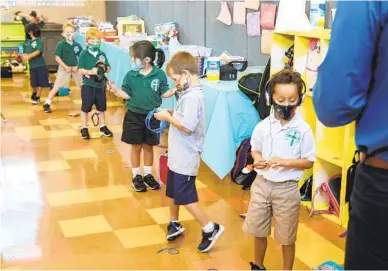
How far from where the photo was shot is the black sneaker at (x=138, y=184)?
412 centimetres

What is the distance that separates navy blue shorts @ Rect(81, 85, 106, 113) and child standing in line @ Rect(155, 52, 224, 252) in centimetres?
258

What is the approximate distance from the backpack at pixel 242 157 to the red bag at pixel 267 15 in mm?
1264

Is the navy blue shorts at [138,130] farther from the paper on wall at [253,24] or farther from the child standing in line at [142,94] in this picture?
the paper on wall at [253,24]

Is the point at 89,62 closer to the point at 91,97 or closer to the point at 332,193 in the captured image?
the point at 91,97

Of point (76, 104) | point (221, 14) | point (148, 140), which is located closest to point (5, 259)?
point (148, 140)

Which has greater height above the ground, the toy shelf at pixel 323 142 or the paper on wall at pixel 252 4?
the paper on wall at pixel 252 4

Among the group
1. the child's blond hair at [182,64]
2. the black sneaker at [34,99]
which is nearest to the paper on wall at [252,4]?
the child's blond hair at [182,64]

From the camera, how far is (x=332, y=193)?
368 cm

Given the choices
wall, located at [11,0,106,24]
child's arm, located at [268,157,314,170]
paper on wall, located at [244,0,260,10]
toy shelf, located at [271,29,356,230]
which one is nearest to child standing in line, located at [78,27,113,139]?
paper on wall, located at [244,0,260,10]

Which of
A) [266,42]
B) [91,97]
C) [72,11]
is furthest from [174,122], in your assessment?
[72,11]

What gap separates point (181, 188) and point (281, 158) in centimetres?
81

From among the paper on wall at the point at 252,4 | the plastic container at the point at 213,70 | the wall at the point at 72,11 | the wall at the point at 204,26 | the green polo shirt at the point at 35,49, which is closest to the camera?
the plastic container at the point at 213,70

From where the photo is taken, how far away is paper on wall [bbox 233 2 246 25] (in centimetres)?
526

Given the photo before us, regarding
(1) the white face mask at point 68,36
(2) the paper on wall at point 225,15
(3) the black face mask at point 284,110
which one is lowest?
(3) the black face mask at point 284,110
